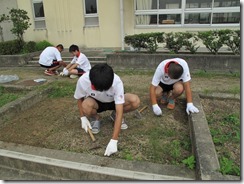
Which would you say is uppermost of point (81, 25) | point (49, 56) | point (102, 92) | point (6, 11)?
point (6, 11)

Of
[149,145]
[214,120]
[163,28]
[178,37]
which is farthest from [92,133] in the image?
[163,28]

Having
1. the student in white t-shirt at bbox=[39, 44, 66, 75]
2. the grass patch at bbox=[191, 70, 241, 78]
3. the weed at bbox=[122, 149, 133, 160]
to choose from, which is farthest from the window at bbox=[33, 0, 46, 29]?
the weed at bbox=[122, 149, 133, 160]

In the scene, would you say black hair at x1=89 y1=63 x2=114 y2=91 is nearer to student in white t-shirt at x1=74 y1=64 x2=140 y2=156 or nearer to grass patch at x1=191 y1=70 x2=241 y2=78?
student in white t-shirt at x1=74 y1=64 x2=140 y2=156

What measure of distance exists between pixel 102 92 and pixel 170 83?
1.39 meters

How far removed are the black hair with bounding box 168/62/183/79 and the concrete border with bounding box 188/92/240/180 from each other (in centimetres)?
65

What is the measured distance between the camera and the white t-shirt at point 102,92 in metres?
Result: 2.59

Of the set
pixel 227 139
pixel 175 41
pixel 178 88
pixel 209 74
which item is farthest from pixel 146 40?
pixel 227 139

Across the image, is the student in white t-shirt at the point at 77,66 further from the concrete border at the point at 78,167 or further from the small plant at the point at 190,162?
the small plant at the point at 190,162

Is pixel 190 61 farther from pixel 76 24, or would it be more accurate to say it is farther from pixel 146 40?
pixel 76 24

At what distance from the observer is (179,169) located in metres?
2.24

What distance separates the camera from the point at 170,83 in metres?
3.62

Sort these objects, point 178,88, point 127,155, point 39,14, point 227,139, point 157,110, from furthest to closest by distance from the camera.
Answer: point 39,14 → point 178,88 → point 157,110 → point 227,139 → point 127,155

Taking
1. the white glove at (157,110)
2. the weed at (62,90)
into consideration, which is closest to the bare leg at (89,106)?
the white glove at (157,110)

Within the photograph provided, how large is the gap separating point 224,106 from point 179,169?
6.08 feet
